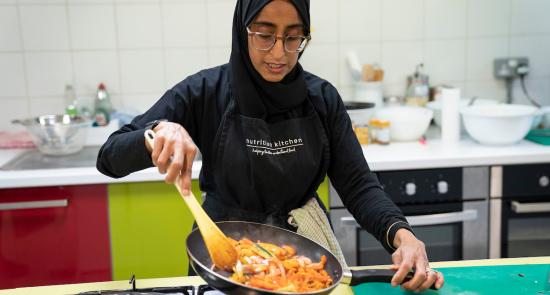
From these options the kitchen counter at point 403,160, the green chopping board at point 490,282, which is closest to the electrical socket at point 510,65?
the kitchen counter at point 403,160

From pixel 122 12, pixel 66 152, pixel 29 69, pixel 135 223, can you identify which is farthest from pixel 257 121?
pixel 29 69

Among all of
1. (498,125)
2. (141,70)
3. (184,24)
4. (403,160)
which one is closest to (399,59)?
(498,125)

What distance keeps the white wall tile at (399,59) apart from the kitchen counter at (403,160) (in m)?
0.44

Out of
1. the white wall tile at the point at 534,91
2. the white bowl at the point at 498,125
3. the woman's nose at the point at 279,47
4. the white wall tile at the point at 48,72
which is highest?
the woman's nose at the point at 279,47

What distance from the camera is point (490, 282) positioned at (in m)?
1.35

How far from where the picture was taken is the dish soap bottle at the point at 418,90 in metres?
2.74

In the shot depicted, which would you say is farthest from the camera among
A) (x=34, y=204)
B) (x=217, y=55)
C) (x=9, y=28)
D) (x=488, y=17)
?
(x=488, y=17)

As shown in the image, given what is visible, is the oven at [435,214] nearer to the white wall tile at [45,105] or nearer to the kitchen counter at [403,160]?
the kitchen counter at [403,160]

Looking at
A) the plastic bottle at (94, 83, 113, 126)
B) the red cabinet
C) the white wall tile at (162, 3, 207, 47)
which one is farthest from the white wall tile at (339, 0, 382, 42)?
the red cabinet

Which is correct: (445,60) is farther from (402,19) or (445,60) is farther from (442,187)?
(442,187)

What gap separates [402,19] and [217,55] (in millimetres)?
852

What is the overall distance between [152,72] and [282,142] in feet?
4.35

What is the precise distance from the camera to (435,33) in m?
2.80

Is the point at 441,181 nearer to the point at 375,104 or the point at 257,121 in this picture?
the point at 375,104
